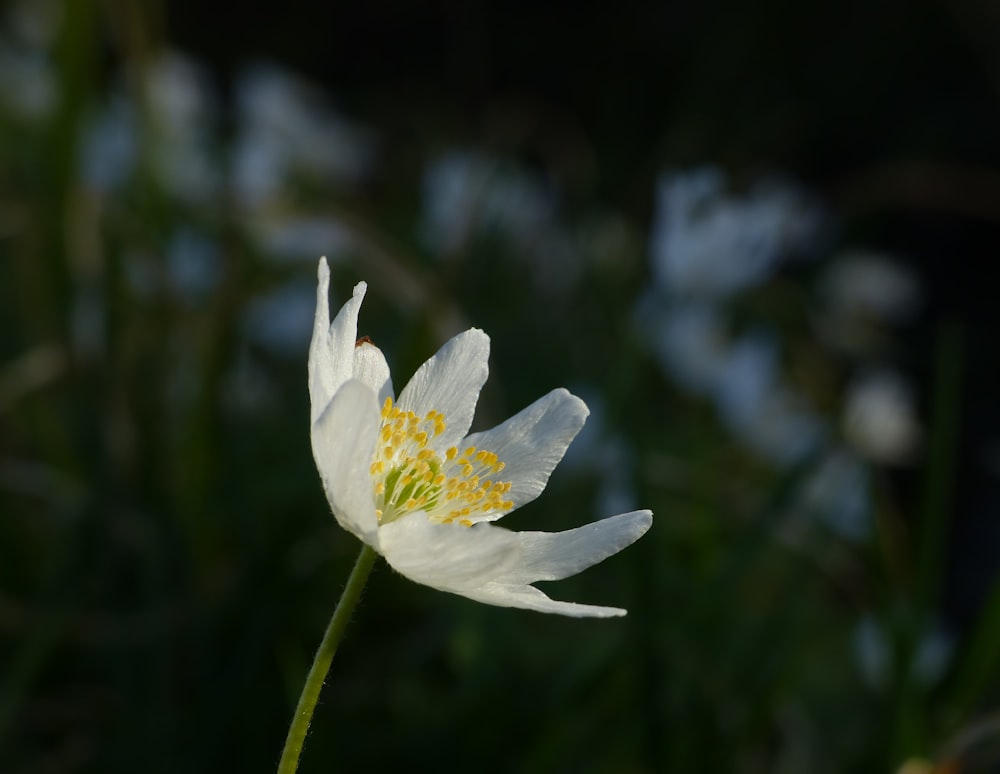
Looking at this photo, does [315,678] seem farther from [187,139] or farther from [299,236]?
[187,139]

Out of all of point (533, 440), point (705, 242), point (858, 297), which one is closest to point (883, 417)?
point (858, 297)

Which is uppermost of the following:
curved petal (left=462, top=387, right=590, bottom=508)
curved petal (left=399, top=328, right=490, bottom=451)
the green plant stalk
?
curved petal (left=399, top=328, right=490, bottom=451)

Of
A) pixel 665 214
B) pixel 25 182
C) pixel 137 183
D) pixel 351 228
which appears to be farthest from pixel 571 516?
pixel 25 182

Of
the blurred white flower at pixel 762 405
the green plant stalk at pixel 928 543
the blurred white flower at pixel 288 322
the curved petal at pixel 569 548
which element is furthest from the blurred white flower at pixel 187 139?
the curved petal at pixel 569 548

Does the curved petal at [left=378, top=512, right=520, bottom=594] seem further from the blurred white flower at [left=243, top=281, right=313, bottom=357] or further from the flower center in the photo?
the blurred white flower at [left=243, top=281, right=313, bottom=357]

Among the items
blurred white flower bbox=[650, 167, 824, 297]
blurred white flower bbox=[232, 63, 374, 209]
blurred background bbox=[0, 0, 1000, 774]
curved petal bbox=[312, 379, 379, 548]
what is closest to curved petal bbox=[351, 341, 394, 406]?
curved petal bbox=[312, 379, 379, 548]

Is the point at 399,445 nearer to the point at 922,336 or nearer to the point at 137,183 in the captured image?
the point at 137,183

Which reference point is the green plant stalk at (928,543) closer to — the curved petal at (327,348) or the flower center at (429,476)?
the flower center at (429,476)
